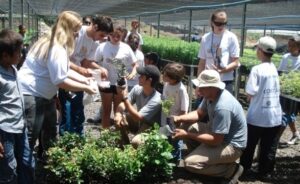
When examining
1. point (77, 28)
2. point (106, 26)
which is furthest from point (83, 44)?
point (77, 28)

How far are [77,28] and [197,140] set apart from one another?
154cm

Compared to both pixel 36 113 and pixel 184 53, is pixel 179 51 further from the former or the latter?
pixel 36 113

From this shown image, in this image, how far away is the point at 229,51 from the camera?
5367 millimetres

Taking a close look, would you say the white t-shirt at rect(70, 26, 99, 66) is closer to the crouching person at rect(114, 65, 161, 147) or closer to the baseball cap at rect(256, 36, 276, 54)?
the crouching person at rect(114, 65, 161, 147)

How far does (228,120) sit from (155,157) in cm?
77

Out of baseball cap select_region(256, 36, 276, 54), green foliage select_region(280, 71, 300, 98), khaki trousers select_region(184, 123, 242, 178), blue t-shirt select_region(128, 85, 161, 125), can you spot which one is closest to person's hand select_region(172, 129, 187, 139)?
khaki trousers select_region(184, 123, 242, 178)

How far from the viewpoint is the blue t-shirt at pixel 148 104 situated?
4.55 metres

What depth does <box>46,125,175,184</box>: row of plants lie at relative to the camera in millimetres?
3793

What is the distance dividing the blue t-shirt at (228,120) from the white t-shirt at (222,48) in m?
1.10

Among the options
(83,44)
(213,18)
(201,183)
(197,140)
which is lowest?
(201,183)

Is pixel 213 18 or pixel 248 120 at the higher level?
pixel 213 18

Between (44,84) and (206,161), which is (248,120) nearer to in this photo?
(206,161)

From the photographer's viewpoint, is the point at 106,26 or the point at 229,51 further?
the point at 229,51

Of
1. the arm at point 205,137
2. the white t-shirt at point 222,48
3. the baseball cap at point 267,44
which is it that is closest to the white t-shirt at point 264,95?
the baseball cap at point 267,44
